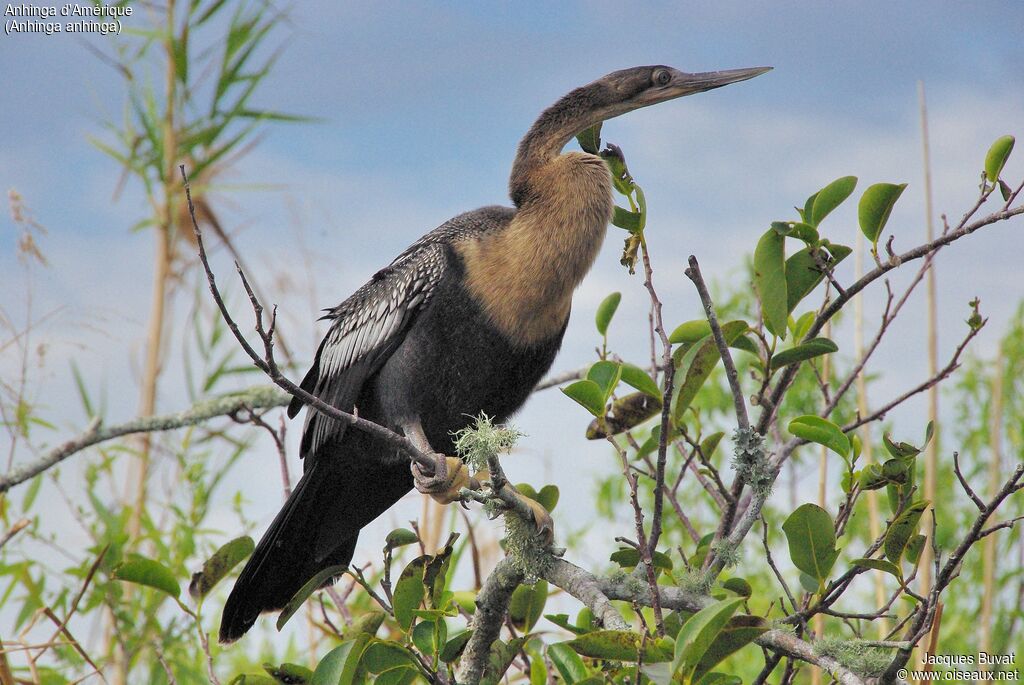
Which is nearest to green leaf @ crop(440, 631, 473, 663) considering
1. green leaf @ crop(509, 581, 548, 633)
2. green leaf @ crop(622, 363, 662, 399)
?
green leaf @ crop(509, 581, 548, 633)

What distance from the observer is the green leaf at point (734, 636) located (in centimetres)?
147

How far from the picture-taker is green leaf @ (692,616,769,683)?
1469 mm

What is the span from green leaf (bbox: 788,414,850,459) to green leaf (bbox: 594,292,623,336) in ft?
2.18

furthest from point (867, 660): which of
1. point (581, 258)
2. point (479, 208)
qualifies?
point (479, 208)

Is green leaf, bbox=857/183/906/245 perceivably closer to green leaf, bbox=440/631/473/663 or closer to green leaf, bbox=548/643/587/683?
green leaf, bbox=548/643/587/683

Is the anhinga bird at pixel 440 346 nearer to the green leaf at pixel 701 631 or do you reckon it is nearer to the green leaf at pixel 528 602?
the green leaf at pixel 528 602

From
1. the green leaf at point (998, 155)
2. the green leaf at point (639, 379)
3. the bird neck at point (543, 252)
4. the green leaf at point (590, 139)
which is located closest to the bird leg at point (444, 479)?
the bird neck at point (543, 252)

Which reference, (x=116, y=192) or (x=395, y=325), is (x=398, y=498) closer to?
(x=395, y=325)

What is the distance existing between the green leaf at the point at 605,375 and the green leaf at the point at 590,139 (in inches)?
35.9

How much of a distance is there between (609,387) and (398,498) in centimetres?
124

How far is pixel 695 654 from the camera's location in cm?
140

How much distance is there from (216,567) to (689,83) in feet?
6.42

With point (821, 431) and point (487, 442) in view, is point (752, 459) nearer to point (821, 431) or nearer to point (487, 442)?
point (821, 431)

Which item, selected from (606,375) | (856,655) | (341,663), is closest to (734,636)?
(856,655)
